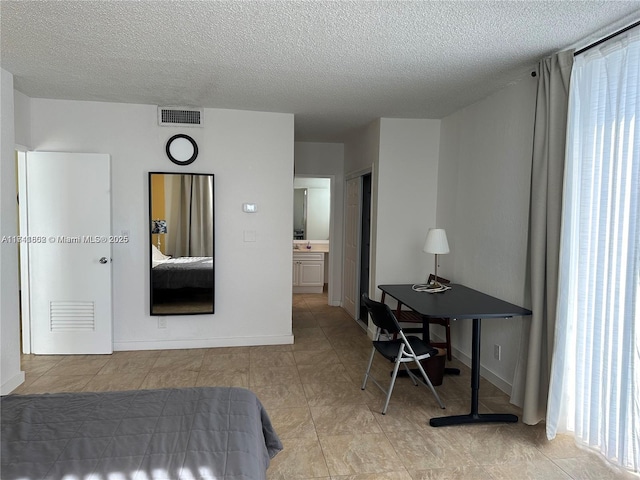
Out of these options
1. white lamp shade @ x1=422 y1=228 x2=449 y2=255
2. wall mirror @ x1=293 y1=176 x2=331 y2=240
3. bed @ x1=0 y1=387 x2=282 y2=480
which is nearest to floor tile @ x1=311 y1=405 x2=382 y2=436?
bed @ x1=0 y1=387 x2=282 y2=480

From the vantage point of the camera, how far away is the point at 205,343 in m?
4.45

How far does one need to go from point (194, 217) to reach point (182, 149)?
719 mm

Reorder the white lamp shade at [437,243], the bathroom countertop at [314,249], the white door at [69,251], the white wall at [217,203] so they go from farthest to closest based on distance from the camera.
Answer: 1. the bathroom countertop at [314,249]
2. the white wall at [217,203]
3. the white door at [69,251]
4. the white lamp shade at [437,243]

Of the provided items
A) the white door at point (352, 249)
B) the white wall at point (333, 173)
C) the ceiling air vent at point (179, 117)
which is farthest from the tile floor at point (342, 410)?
the ceiling air vent at point (179, 117)

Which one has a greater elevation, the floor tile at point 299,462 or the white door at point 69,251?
the white door at point 69,251

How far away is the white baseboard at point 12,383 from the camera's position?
3.20 meters

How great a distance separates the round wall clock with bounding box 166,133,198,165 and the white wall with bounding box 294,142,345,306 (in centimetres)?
215

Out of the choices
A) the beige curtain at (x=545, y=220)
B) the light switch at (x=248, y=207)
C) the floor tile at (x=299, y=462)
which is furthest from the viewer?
the light switch at (x=248, y=207)

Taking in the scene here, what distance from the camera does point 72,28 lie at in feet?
8.08

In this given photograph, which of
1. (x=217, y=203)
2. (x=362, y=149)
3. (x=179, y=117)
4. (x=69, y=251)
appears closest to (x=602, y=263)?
(x=362, y=149)

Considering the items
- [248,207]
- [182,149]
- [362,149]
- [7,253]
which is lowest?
[7,253]

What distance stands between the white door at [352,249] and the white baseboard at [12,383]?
3745 mm

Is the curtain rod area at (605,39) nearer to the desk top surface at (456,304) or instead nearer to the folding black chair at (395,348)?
the desk top surface at (456,304)

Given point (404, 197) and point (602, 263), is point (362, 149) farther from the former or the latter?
point (602, 263)
